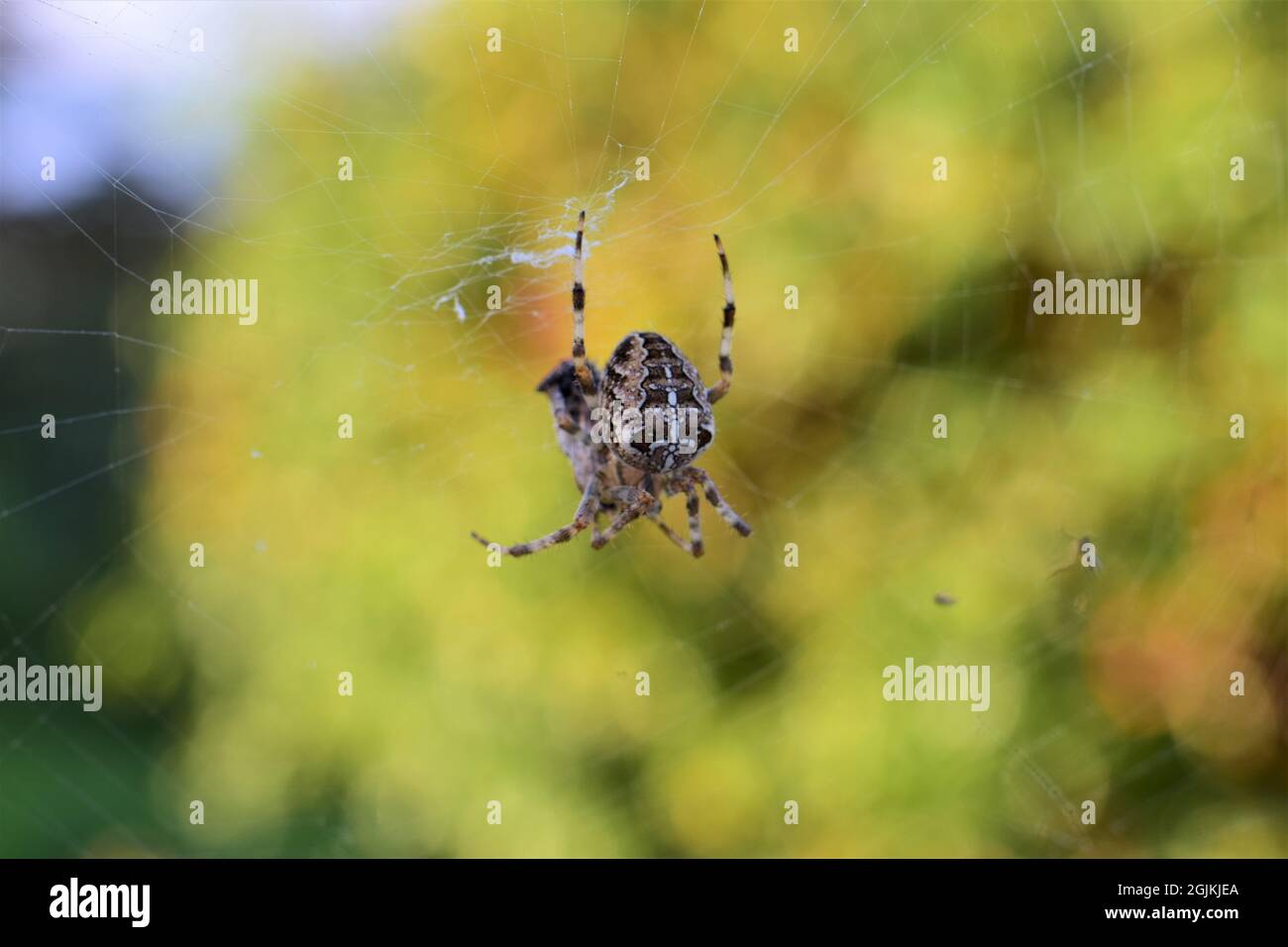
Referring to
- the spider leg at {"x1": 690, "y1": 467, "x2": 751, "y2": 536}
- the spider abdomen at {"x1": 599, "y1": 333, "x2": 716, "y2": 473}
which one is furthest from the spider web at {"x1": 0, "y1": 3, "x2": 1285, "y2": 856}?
the spider abdomen at {"x1": 599, "y1": 333, "x2": 716, "y2": 473}

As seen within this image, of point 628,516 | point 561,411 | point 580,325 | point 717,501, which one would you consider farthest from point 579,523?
point 580,325

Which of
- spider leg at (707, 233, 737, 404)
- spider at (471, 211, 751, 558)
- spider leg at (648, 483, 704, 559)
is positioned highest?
spider leg at (707, 233, 737, 404)

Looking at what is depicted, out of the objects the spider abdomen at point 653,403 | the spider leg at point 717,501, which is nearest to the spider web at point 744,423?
the spider leg at point 717,501

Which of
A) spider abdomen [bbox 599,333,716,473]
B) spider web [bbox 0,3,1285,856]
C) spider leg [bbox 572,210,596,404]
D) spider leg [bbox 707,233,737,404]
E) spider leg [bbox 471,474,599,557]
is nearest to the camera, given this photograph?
spider abdomen [bbox 599,333,716,473]

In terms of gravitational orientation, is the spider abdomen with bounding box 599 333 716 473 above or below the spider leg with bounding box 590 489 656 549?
above

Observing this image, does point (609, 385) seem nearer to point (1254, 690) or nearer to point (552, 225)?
point (552, 225)

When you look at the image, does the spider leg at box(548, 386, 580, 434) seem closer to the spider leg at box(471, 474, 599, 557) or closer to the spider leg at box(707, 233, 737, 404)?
the spider leg at box(471, 474, 599, 557)

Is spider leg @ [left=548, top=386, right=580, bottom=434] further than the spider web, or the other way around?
the spider web

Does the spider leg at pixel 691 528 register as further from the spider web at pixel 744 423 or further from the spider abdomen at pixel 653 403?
the spider web at pixel 744 423

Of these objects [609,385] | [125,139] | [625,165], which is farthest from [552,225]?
[125,139]
